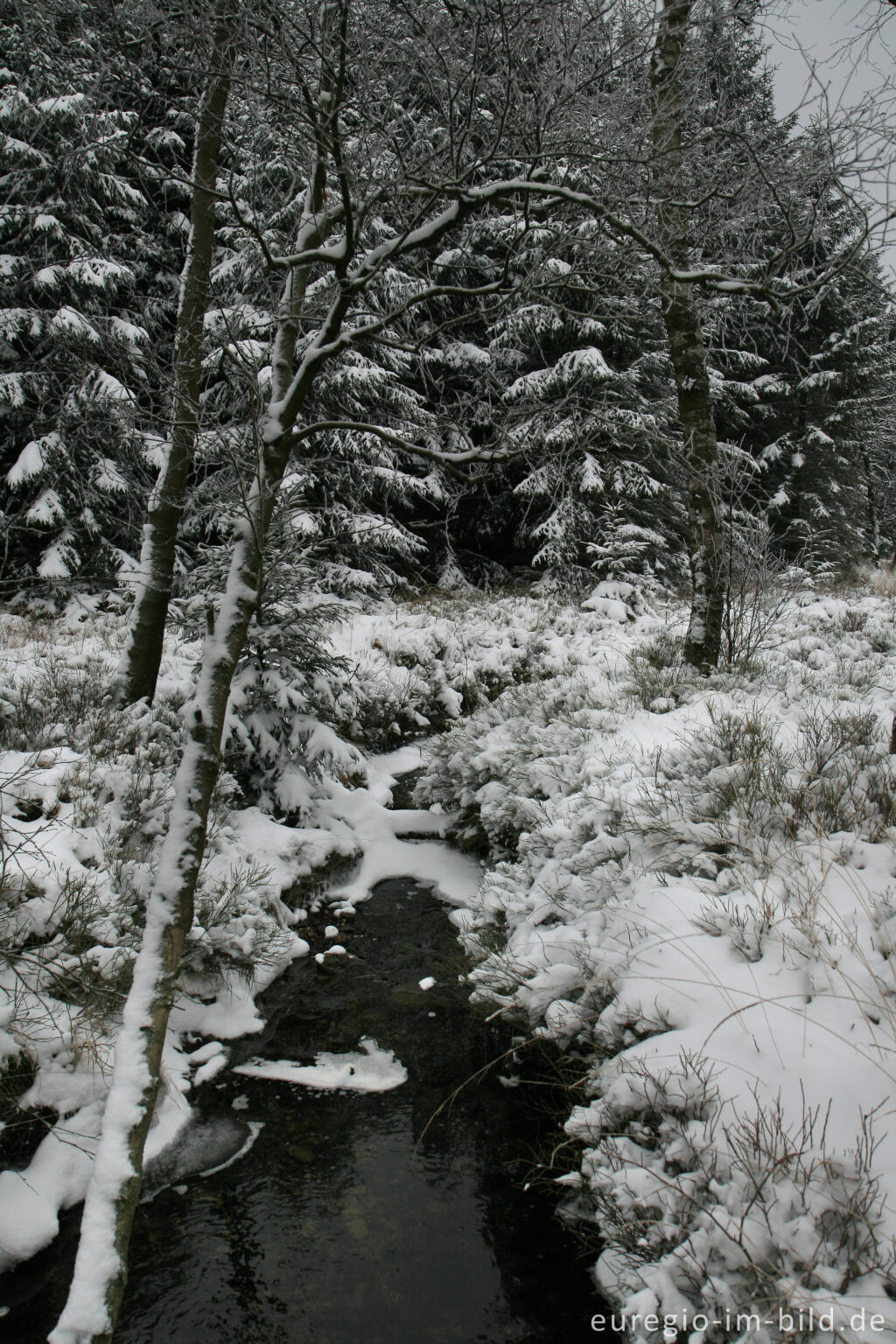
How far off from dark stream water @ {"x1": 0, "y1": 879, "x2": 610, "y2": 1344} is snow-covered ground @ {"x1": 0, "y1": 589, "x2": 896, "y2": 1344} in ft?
0.57

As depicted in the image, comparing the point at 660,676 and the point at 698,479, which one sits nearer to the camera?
the point at 698,479

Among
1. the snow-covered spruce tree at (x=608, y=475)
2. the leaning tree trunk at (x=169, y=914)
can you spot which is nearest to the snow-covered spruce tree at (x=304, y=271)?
the leaning tree trunk at (x=169, y=914)

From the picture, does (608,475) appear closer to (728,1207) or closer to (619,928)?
(619,928)

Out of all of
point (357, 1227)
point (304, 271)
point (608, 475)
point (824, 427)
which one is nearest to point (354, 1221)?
point (357, 1227)

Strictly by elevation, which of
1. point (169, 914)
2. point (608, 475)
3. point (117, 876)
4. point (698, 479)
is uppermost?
point (608, 475)

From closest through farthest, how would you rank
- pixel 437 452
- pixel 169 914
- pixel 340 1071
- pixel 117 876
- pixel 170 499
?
pixel 169 914 < pixel 437 452 < pixel 340 1071 < pixel 117 876 < pixel 170 499

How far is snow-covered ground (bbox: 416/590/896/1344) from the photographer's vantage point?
1957 mm

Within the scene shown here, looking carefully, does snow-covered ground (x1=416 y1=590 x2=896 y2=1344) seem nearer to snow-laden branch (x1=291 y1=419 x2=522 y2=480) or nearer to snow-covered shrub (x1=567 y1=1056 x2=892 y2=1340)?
snow-covered shrub (x1=567 y1=1056 x2=892 y2=1340)

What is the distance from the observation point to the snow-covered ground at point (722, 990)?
1.96 metres

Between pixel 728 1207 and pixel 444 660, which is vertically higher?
pixel 444 660

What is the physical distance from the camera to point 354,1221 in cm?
282

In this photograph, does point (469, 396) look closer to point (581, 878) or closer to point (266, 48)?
point (266, 48)

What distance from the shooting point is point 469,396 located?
12.9 feet

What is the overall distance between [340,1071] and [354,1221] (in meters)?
0.90
